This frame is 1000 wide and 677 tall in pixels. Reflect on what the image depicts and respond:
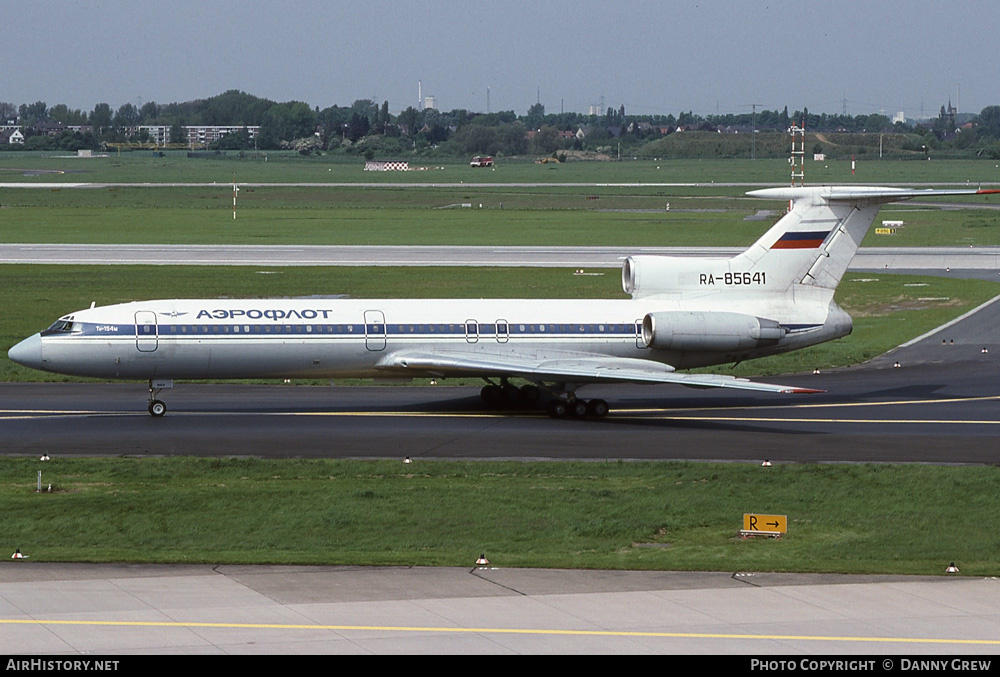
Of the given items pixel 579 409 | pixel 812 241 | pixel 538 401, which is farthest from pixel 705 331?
pixel 538 401

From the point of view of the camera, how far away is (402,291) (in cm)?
6112

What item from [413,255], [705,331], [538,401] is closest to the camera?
[705,331]

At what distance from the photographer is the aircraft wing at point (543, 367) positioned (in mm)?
34625

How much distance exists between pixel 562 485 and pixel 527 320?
32.0ft

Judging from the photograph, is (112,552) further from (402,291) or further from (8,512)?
(402,291)

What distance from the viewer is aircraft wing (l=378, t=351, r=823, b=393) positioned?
114ft

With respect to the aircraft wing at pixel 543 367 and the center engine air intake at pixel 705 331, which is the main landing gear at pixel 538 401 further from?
the center engine air intake at pixel 705 331

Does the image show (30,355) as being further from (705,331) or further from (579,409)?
(705,331)

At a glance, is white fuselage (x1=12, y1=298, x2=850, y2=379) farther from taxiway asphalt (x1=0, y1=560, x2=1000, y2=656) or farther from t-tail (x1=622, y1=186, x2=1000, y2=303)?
taxiway asphalt (x1=0, y1=560, x2=1000, y2=656)

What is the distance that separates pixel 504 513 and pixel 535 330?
11865 mm

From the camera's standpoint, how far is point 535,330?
36.4 metres

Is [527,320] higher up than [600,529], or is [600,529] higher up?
[527,320]

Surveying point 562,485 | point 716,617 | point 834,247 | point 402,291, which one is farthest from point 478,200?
point 716,617

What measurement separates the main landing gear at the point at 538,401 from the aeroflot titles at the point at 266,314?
5.35 metres
